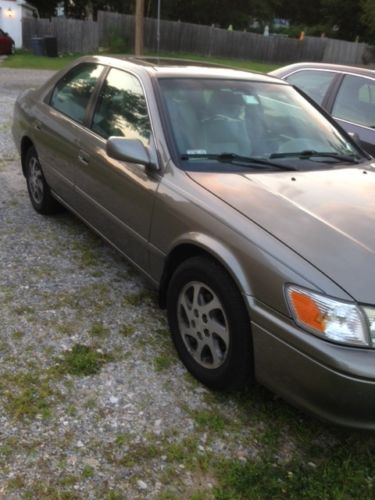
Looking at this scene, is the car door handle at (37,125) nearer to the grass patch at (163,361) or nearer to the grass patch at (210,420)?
the grass patch at (163,361)

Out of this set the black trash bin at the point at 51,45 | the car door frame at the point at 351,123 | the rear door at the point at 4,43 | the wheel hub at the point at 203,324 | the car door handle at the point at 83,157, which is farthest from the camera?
the black trash bin at the point at 51,45

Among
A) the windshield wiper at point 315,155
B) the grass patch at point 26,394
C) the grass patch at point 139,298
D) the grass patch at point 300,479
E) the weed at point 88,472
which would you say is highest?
the windshield wiper at point 315,155

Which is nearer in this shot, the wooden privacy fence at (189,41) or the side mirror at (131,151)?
the side mirror at (131,151)

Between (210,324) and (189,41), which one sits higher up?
(210,324)

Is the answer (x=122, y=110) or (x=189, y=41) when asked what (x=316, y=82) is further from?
(x=189, y=41)

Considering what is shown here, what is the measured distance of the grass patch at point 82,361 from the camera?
9.98 feet

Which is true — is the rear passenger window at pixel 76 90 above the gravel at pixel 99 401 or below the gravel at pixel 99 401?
above

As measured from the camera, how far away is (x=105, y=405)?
9.20 feet

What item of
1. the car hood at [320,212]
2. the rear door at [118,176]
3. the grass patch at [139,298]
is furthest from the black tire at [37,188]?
the car hood at [320,212]

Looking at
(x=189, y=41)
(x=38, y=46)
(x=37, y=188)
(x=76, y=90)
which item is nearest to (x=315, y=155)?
(x=76, y=90)

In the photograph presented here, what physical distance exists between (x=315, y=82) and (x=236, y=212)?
4.12 m

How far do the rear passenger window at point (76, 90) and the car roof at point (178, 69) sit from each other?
171mm

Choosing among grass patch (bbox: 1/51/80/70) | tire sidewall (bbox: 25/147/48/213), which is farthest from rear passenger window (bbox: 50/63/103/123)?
grass patch (bbox: 1/51/80/70)

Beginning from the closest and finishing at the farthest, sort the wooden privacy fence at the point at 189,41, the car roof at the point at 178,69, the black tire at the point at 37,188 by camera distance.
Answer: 1. the car roof at the point at 178,69
2. the black tire at the point at 37,188
3. the wooden privacy fence at the point at 189,41
